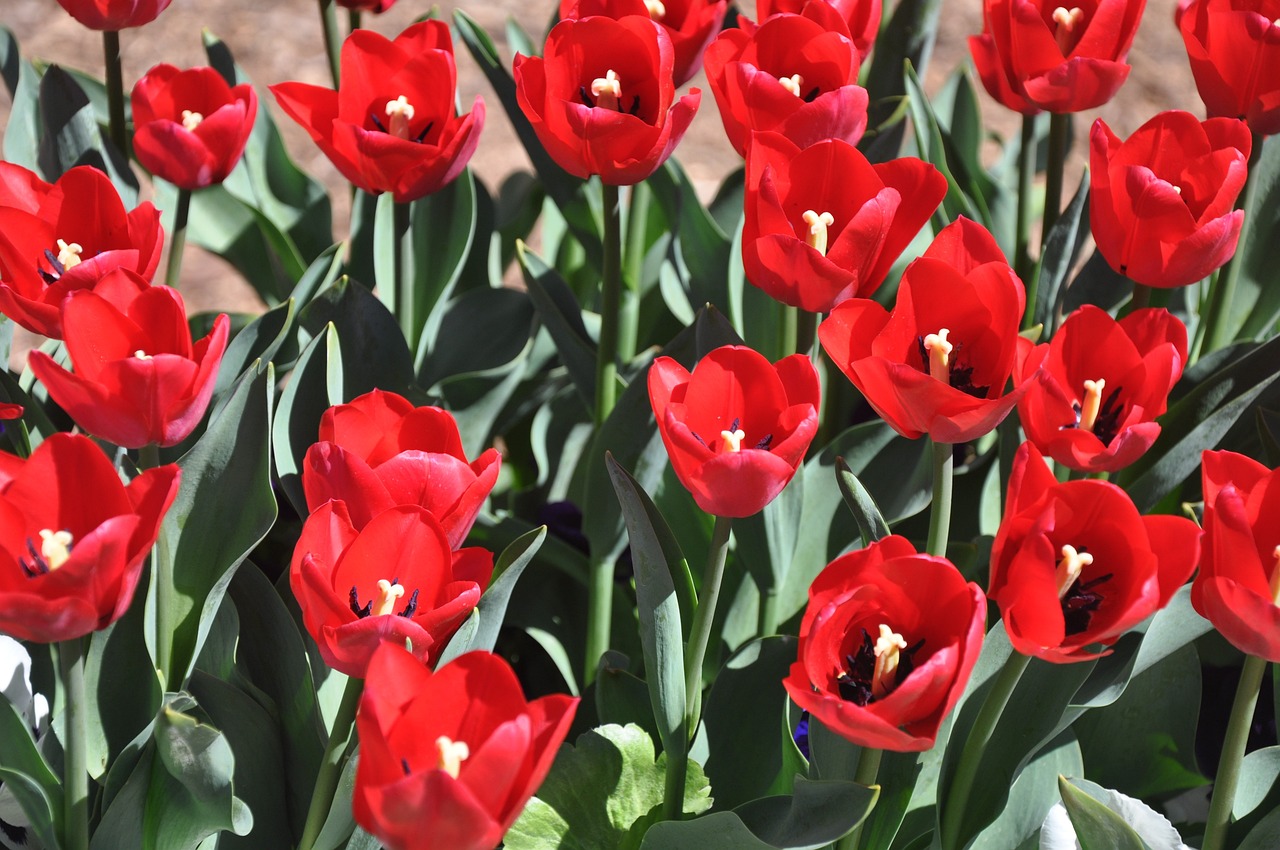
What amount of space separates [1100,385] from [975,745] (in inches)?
8.2

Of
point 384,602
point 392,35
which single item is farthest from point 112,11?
point 392,35

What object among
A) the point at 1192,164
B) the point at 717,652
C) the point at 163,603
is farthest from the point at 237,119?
the point at 1192,164

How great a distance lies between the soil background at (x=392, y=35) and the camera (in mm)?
2912

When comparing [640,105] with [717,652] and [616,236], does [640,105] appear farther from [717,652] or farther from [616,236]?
[717,652]

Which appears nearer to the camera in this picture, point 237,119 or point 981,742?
point 981,742

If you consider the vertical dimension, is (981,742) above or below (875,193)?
below

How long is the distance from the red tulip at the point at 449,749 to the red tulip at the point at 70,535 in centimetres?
13

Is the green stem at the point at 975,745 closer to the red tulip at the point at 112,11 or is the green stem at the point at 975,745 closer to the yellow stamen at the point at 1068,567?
the yellow stamen at the point at 1068,567

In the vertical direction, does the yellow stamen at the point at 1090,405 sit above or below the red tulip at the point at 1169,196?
below

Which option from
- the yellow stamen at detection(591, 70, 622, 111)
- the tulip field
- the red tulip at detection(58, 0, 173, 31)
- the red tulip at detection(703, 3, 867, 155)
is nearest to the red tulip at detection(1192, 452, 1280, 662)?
the tulip field

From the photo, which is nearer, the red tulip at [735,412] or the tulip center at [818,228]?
the red tulip at [735,412]

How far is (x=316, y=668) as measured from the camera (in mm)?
830

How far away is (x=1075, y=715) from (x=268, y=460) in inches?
19.4

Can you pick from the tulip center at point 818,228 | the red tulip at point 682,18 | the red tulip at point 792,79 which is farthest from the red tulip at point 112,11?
the tulip center at point 818,228
